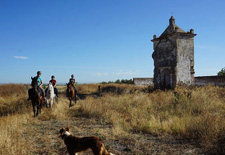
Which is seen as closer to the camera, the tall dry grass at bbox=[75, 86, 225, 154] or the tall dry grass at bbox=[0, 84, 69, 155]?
the tall dry grass at bbox=[0, 84, 69, 155]

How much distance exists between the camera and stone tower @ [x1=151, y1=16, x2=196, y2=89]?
697 inches

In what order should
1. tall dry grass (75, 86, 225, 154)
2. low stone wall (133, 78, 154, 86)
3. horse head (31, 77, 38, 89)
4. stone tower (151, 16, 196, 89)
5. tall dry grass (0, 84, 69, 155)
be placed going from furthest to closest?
→ 1. low stone wall (133, 78, 154, 86)
2. stone tower (151, 16, 196, 89)
3. horse head (31, 77, 38, 89)
4. tall dry grass (75, 86, 225, 154)
5. tall dry grass (0, 84, 69, 155)

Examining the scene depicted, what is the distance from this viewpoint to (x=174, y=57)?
1780 cm

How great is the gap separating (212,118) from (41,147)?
5.49 metres

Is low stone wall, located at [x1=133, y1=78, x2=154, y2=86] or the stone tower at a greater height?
the stone tower

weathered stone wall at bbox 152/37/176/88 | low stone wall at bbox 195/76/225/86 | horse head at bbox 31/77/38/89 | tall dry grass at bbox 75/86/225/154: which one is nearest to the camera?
tall dry grass at bbox 75/86/225/154

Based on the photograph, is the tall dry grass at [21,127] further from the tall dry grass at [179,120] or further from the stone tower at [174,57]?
the stone tower at [174,57]

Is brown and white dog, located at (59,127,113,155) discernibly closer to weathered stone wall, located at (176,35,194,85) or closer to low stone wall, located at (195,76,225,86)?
weathered stone wall, located at (176,35,194,85)

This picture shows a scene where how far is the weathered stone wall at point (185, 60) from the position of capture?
17.8m

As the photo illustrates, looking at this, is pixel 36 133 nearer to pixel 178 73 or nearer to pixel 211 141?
pixel 211 141

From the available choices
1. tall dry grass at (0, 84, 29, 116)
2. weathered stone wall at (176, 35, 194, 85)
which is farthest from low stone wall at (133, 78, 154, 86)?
tall dry grass at (0, 84, 29, 116)

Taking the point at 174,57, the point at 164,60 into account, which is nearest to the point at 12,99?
the point at 164,60

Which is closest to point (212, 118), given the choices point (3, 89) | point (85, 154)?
point (85, 154)

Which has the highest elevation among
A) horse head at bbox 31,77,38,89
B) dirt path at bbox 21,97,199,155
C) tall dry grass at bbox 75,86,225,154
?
horse head at bbox 31,77,38,89
